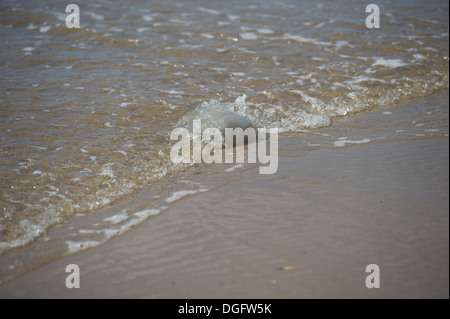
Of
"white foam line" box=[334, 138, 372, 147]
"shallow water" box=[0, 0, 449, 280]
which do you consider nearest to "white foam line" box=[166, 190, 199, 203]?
"shallow water" box=[0, 0, 449, 280]

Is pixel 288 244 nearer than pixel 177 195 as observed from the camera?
Yes

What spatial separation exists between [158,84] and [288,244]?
335cm

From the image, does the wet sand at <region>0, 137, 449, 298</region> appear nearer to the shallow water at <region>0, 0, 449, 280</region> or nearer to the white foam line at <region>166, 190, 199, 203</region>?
the white foam line at <region>166, 190, 199, 203</region>

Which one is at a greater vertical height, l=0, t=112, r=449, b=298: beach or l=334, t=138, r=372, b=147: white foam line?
l=334, t=138, r=372, b=147: white foam line

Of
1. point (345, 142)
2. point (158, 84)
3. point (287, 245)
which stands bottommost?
point (287, 245)

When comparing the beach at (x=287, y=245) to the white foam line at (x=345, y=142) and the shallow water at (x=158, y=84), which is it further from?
the white foam line at (x=345, y=142)

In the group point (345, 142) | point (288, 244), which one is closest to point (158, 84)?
point (345, 142)

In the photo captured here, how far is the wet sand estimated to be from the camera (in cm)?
225

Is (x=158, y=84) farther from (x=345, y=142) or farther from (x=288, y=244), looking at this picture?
(x=288, y=244)

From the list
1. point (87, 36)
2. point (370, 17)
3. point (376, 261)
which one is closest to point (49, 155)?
point (376, 261)

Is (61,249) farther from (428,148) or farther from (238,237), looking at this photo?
(428,148)

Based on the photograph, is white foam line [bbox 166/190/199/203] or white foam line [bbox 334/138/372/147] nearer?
white foam line [bbox 166/190/199/203]

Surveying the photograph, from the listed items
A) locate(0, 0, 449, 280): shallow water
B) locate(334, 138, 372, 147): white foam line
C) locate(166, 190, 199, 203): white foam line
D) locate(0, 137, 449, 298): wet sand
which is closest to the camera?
locate(0, 137, 449, 298): wet sand

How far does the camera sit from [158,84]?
211 inches
